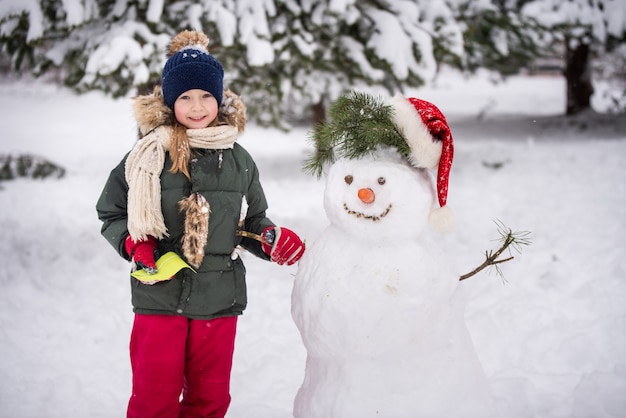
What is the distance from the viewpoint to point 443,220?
86.7 inches

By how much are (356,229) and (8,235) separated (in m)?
4.88

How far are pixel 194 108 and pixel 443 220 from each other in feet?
3.70

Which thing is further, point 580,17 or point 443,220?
point 580,17

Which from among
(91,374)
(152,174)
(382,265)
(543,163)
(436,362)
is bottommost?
(543,163)

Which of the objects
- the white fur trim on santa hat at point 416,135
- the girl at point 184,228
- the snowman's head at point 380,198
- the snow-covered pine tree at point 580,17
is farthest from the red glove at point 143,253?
the snow-covered pine tree at point 580,17

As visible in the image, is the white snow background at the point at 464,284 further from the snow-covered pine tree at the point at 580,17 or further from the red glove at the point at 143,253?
the snow-covered pine tree at the point at 580,17

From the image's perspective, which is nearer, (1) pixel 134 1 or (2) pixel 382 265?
(2) pixel 382 265

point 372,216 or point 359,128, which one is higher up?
point 359,128

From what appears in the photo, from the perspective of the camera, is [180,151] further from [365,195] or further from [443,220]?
[443,220]

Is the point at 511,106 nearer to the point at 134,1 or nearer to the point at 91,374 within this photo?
the point at 134,1

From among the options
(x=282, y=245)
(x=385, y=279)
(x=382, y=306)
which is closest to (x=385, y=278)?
(x=385, y=279)

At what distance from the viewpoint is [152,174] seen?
2244 mm

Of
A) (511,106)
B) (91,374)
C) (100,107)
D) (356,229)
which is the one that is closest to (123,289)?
(91,374)

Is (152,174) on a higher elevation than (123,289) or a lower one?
higher
